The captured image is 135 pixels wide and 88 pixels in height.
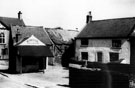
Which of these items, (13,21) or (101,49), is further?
(13,21)

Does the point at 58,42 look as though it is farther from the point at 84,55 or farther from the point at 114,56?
the point at 114,56

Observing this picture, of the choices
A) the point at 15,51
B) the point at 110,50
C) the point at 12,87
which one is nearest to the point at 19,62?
the point at 15,51

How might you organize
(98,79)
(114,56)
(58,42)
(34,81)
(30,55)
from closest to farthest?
(98,79) → (34,81) → (30,55) → (114,56) → (58,42)

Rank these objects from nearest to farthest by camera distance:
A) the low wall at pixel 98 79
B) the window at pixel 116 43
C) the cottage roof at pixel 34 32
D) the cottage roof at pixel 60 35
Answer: the low wall at pixel 98 79
the window at pixel 116 43
the cottage roof at pixel 34 32
the cottage roof at pixel 60 35

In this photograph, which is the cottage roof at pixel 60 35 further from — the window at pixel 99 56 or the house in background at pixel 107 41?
the window at pixel 99 56

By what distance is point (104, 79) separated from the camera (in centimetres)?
1698

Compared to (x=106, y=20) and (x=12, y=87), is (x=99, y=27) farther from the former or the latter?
(x=12, y=87)

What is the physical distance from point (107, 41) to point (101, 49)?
5.48ft

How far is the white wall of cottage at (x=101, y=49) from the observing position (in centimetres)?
3431

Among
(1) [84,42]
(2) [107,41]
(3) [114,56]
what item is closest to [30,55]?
(1) [84,42]

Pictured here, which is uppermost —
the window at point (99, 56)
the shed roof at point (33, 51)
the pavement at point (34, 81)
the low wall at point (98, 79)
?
the shed roof at point (33, 51)

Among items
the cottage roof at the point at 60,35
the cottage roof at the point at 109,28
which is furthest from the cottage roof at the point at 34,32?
the cottage roof at the point at 109,28

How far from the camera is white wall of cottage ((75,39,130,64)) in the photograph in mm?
34312

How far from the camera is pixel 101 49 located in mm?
37469
